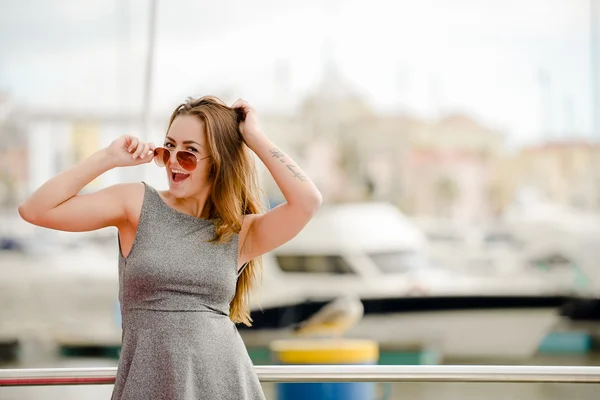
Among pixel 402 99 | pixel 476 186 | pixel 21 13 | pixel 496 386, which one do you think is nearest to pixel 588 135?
pixel 476 186

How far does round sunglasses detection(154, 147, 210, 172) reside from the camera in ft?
7.43

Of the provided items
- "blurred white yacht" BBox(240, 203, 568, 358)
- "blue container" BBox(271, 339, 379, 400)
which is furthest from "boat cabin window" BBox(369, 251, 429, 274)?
"blue container" BBox(271, 339, 379, 400)

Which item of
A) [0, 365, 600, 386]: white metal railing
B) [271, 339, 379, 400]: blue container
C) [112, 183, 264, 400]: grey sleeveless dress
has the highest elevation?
[112, 183, 264, 400]: grey sleeveless dress

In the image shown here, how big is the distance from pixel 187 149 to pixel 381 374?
78 cm

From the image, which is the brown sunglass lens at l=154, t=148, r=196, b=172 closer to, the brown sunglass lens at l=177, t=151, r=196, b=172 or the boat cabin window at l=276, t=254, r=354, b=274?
the brown sunglass lens at l=177, t=151, r=196, b=172

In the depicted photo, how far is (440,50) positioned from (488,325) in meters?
6.62

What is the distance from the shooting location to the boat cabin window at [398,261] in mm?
16438

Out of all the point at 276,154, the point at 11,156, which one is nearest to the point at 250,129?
the point at 276,154

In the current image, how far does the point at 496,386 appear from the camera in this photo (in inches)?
110

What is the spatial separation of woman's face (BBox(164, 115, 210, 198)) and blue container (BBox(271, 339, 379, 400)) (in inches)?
140

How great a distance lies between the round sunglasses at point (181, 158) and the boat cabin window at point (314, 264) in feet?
46.6

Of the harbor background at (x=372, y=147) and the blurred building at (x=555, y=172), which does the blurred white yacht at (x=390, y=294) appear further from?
the blurred building at (x=555, y=172)

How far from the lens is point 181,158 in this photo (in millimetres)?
2268

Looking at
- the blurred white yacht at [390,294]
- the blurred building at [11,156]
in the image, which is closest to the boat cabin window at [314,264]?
the blurred white yacht at [390,294]
